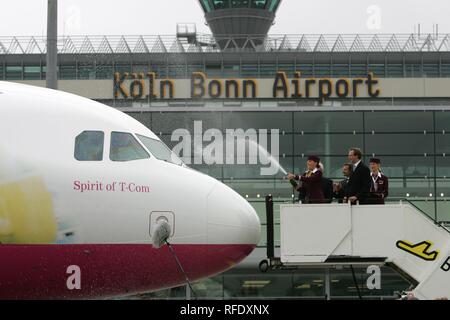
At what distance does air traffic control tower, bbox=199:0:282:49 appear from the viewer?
94.3m

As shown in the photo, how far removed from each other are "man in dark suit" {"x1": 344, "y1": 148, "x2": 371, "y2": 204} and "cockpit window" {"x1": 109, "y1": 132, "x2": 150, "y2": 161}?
414 centimetres

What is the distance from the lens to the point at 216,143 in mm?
37031

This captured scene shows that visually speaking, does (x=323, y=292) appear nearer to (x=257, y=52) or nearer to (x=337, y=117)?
(x=337, y=117)

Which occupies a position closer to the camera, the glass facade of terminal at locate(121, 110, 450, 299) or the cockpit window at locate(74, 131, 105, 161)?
the cockpit window at locate(74, 131, 105, 161)

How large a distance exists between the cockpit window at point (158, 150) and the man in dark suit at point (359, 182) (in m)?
3.44

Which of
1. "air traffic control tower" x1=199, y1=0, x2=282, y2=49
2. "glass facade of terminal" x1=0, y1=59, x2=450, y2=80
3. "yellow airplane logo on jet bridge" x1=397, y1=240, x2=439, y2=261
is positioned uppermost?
"air traffic control tower" x1=199, y1=0, x2=282, y2=49

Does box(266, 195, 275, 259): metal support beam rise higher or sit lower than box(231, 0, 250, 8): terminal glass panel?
lower

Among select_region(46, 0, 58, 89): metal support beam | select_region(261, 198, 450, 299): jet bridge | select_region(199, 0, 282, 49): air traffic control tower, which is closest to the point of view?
select_region(261, 198, 450, 299): jet bridge

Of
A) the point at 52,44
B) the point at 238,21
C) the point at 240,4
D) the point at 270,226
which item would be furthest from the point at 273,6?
the point at 270,226

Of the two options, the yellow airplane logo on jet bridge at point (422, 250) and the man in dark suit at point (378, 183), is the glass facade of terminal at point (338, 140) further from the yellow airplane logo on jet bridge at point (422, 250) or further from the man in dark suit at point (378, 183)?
the yellow airplane logo on jet bridge at point (422, 250)

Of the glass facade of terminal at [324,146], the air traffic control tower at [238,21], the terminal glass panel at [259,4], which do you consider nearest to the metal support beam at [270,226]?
the glass facade of terminal at [324,146]

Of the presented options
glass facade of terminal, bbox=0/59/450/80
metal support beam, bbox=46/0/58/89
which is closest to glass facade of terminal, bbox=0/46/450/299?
metal support beam, bbox=46/0/58/89

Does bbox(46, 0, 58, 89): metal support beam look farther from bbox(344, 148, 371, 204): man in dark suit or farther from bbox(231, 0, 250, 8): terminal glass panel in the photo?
bbox(231, 0, 250, 8): terminal glass panel

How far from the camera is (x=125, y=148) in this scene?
13.7 meters
